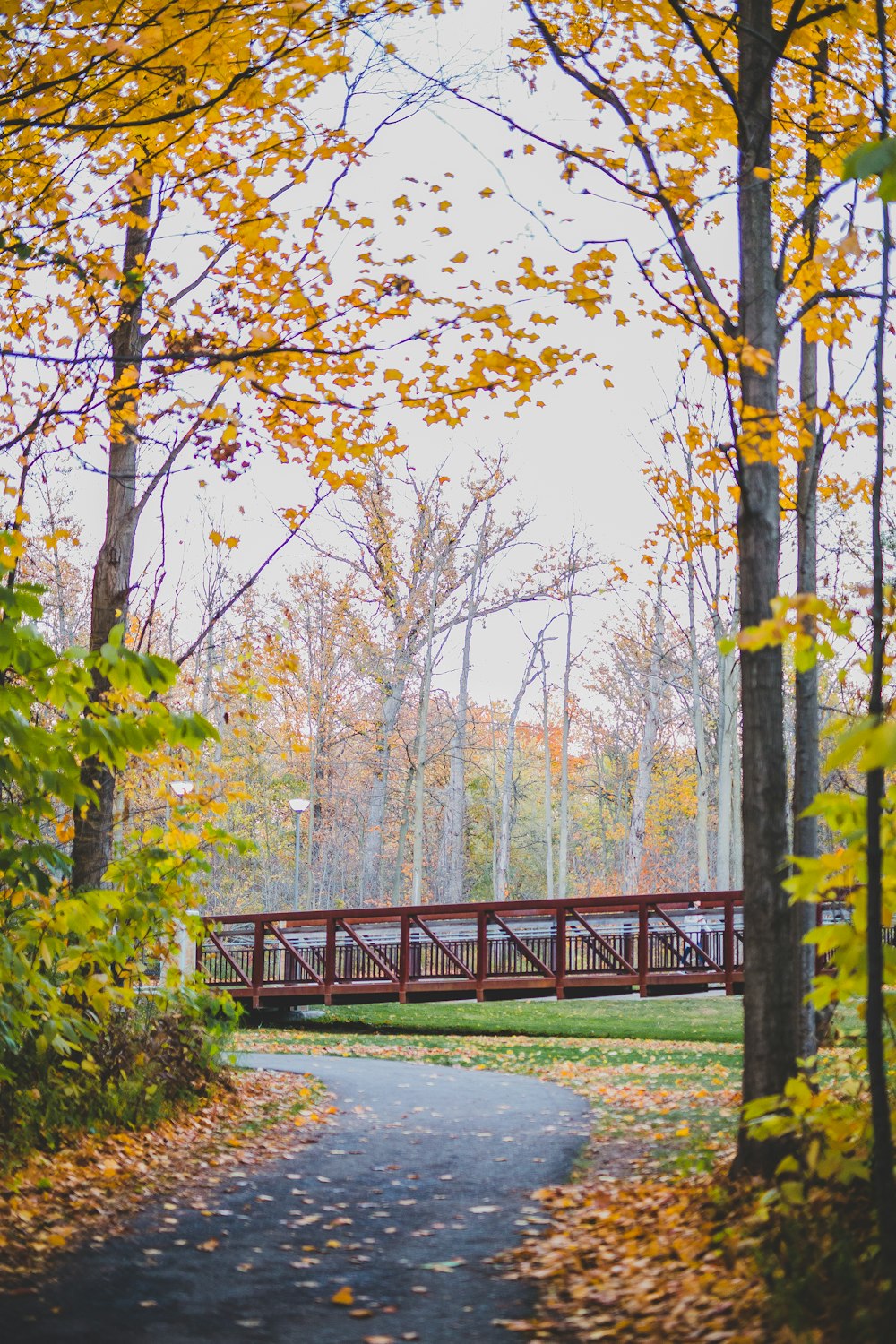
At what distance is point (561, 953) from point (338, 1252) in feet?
34.1

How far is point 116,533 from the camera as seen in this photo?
777cm

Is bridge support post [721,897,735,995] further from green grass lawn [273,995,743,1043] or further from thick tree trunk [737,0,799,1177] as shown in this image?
thick tree trunk [737,0,799,1177]

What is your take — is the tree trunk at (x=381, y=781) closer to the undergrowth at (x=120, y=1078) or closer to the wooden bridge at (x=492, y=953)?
the wooden bridge at (x=492, y=953)

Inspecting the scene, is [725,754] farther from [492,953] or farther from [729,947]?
[492,953]

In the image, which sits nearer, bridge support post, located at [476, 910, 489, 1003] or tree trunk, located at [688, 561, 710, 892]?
bridge support post, located at [476, 910, 489, 1003]

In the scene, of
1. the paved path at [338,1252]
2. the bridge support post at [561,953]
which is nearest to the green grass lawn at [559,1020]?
the bridge support post at [561,953]

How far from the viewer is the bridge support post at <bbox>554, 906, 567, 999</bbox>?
14.7 meters

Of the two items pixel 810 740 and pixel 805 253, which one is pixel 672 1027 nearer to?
pixel 810 740

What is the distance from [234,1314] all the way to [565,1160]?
2856 mm

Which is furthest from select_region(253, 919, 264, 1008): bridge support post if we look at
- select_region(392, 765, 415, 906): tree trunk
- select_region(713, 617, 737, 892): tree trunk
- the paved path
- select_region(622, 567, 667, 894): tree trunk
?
select_region(622, 567, 667, 894): tree trunk

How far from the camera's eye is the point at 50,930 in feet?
15.2

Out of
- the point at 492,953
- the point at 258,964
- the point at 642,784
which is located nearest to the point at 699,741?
the point at 642,784

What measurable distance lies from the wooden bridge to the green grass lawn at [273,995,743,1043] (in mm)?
748

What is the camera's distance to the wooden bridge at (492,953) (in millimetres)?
14719
